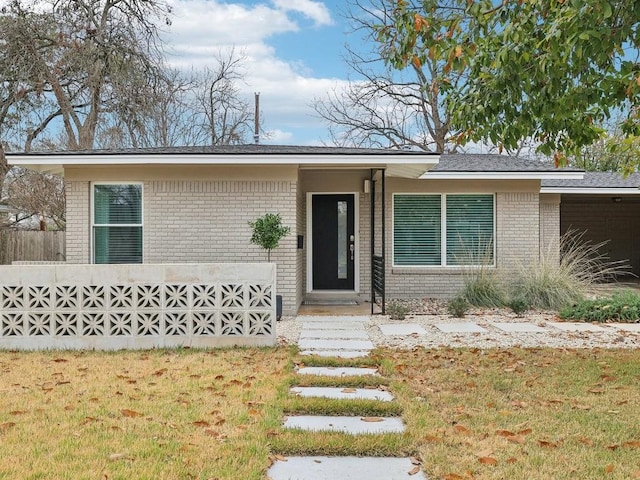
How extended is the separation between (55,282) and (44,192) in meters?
13.9

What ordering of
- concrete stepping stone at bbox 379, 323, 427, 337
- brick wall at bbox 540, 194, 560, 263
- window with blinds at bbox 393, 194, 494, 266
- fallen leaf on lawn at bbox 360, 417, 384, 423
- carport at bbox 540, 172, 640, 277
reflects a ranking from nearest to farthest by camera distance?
1. fallen leaf on lawn at bbox 360, 417, 384, 423
2. concrete stepping stone at bbox 379, 323, 427, 337
3. window with blinds at bbox 393, 194, 494, 266
4. brick wall at bbox 540, 194, 560, 263
5. carport at bbox 540, 172, 640, 277

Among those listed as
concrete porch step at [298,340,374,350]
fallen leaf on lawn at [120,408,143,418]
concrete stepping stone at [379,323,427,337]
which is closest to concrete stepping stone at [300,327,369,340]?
concrete porch step at [298,340,374,350]

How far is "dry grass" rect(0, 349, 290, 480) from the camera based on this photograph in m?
3.61

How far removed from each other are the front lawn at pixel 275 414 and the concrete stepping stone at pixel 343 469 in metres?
0.10

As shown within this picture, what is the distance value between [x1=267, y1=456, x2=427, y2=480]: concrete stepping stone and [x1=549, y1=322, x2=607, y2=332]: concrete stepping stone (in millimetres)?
6265

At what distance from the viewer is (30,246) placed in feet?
55.9

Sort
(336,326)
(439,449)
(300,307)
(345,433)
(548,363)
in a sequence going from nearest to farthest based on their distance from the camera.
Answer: (439,449), (345,433), (548,363), (336,326), (300,307)

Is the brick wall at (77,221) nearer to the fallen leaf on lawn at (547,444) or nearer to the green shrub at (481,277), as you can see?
the green shrub at (481,277)

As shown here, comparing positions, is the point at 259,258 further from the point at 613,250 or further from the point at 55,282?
the point at 613,250

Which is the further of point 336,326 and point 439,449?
point 336,326

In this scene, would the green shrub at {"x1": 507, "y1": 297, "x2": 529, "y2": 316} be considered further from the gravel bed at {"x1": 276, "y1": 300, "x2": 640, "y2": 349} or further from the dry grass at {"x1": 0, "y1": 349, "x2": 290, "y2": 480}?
the dry grass at {"x1": 0, "y1": 349, "x2": 290, "y2": 480}

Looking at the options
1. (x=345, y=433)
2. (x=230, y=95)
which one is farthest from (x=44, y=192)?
(x=345, y=433)

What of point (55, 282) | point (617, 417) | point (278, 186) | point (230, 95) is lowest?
point (617, 417)

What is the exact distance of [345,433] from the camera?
4234mm
